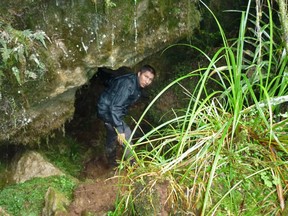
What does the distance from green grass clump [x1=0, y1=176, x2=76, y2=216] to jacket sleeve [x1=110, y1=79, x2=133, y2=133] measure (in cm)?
84

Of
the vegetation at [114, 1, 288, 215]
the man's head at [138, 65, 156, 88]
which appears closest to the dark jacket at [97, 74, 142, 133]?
the man's head at [138, 65, 156, 88]

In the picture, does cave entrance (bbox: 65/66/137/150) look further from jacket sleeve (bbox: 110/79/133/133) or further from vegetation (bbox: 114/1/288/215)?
vegetation (bbox: 114/1/288/215)

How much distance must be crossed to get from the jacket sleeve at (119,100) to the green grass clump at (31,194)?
0.84m

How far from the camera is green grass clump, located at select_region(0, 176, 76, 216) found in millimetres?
4449

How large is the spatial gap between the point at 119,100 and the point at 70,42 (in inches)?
37.4

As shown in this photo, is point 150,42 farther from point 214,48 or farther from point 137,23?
point 214,48

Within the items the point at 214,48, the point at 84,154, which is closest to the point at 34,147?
the point at 84,154

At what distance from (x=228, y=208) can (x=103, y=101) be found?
2.44 metres

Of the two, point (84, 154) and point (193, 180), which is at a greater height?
point (193, 180)

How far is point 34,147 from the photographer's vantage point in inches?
210

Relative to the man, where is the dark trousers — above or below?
below

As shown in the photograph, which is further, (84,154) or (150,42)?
(84,154)

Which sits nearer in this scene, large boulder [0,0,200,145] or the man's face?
large boulder [0,0,200,145]

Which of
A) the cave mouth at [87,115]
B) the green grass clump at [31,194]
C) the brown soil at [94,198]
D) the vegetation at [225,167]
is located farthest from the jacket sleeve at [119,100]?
the vegetation at [225,167]
